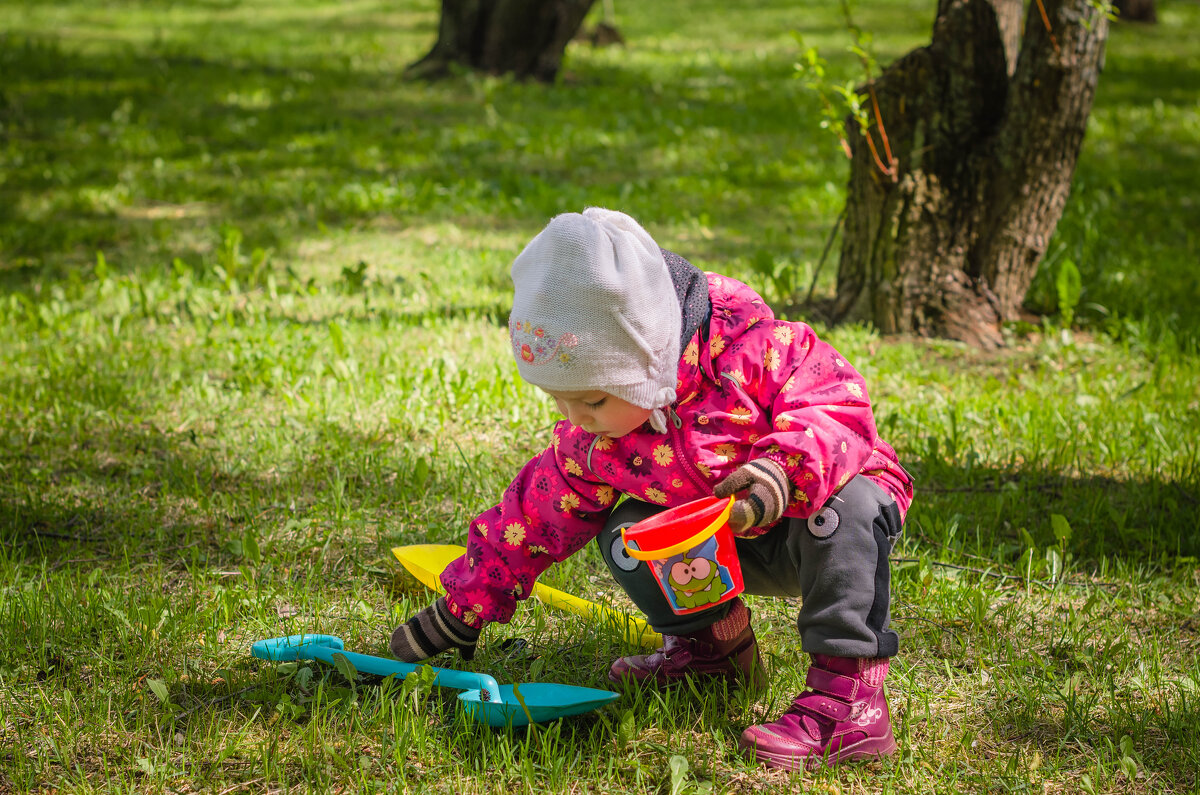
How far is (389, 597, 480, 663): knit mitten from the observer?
7.48 feet

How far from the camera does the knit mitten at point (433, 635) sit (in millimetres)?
2279

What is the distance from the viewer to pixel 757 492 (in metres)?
1.84

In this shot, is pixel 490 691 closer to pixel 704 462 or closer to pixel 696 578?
pixel 696 578

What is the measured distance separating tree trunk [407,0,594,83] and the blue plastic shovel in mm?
9425

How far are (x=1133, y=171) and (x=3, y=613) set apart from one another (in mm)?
7893

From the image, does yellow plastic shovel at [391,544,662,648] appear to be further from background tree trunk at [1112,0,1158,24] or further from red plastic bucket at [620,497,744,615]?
background tree trunk at [1112,0,1158,24]

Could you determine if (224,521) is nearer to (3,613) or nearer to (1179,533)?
(3,613)

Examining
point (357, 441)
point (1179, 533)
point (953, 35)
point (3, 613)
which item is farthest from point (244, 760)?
point (953, 35)

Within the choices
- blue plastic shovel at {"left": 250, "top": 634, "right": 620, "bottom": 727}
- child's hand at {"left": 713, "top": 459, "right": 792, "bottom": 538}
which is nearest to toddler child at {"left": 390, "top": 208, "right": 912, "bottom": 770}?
child's hand at {"left": 713, "top": 459, "right": 792, "bottom": 538}

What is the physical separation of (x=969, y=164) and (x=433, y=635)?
3.24 meters

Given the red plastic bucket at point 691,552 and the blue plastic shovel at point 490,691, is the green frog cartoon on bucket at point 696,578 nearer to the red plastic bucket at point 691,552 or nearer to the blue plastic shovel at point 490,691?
the red plastic bucket at point 691,552

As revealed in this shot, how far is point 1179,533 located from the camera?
2.98 meters

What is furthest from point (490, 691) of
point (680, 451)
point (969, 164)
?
point (969, 164)

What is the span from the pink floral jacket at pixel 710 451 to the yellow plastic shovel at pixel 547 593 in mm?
314
